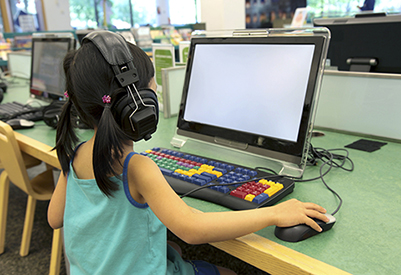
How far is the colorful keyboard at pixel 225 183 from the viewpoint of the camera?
0.70 meters

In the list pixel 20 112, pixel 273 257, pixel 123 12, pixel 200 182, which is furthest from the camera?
pixel 123 12

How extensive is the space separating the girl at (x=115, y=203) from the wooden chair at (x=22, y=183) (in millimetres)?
584

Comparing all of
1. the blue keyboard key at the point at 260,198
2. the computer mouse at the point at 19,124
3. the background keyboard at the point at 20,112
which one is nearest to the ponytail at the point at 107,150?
the blue keyboard key at the point at 260,198

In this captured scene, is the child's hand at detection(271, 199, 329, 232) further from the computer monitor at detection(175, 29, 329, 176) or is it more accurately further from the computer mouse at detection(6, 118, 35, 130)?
the computer mouse at detection(6, 118, 35, 130)

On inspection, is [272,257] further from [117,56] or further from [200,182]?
[117,56]

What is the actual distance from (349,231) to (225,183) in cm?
28

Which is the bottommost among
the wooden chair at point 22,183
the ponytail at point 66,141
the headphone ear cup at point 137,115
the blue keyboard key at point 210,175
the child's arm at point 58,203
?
the wooden chair at point 22,183

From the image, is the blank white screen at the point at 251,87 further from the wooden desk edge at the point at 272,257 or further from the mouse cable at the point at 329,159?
the wooden desk edge at the point at 272,257

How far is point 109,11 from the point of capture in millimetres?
10586

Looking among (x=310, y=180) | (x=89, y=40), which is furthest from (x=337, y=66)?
(x=89, y=40)

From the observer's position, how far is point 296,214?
61 cm

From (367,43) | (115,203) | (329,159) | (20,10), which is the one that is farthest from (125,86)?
(20,10)

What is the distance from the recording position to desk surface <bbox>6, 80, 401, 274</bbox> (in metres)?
0.54

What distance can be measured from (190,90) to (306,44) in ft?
1.37
